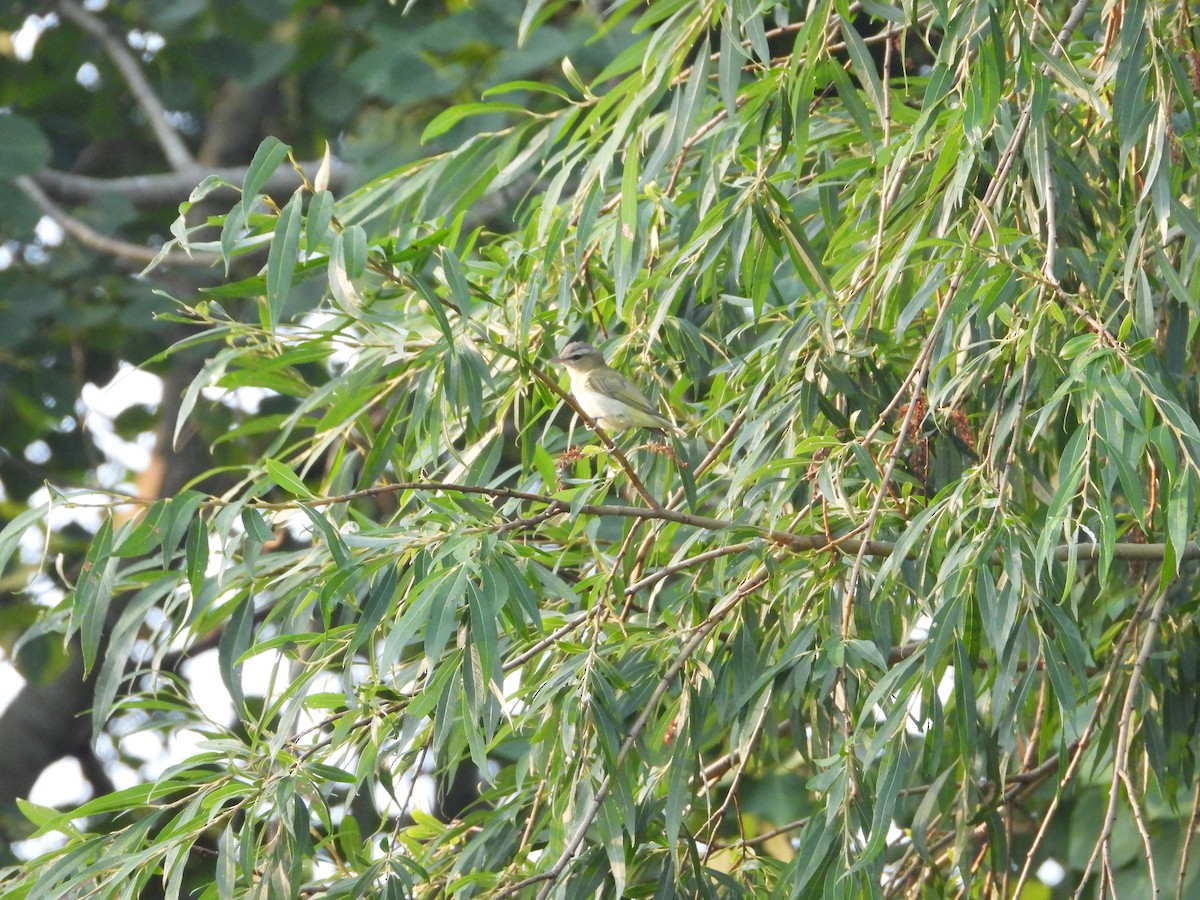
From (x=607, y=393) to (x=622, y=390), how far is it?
226mm

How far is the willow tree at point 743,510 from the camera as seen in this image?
243cm

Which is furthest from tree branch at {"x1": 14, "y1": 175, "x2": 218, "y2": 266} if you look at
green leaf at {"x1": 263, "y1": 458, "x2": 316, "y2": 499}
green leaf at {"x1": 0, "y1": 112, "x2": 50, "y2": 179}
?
green leaf at {"x1": 263, "y1": 458, "x2": 316, "y2": 499}

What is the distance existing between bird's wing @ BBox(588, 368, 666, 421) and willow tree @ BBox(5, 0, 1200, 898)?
4cm

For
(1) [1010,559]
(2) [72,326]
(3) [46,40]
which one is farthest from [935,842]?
(3) [46,40]

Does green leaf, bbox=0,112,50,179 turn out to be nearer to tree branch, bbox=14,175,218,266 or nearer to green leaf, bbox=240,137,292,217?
tree branch, bbox=14,175,218,266

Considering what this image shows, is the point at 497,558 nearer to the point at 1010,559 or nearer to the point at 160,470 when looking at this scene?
the point at 1010,559

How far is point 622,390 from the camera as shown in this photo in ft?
11.9

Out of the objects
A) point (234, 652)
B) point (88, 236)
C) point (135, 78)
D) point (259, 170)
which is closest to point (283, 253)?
point (259, 170)

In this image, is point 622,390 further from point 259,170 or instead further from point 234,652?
point 259,170

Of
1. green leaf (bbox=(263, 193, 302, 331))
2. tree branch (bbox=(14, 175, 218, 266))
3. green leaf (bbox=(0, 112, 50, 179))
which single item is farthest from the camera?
tree branch (bbox=(14, 175, 218, 266))

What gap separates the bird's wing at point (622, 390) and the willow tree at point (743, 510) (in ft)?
0.14

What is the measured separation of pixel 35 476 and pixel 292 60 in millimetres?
2336

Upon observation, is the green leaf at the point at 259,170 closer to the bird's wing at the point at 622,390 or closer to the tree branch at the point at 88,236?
the bird's wing at the point at 622,390

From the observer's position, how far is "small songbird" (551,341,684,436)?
348 centimetres
